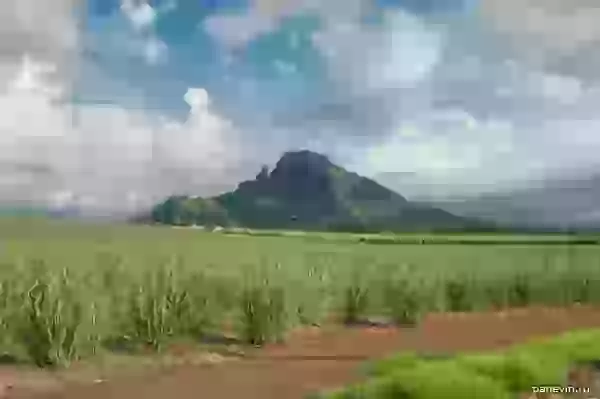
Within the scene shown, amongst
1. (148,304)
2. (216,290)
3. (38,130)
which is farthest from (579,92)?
(38,130)

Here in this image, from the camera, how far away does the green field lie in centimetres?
187

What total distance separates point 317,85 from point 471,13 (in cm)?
46

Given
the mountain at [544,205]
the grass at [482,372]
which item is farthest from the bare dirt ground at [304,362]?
the mountain at [544,205]

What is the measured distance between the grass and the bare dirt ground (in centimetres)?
3

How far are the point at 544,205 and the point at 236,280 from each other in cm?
83

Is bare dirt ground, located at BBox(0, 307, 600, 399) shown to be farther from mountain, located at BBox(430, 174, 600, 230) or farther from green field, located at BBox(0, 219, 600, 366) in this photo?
mountain, located at BBox(430, 174, 600, 230)

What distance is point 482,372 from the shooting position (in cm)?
202

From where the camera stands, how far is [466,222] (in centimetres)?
208

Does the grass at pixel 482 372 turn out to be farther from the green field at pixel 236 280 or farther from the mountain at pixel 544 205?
the mountain at pixel 544 205

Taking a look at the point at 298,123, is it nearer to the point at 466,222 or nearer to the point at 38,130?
the point at 466,222

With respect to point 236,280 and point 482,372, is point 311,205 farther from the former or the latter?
point 482,372

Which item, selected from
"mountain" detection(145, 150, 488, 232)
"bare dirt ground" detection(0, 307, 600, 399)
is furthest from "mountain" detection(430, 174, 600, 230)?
"bare dirt ground" detection(0, 307, 600, 399)

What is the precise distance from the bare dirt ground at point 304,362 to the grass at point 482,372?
1.2 inches

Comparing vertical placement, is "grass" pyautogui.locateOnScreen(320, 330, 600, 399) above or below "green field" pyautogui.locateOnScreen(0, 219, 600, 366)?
below
